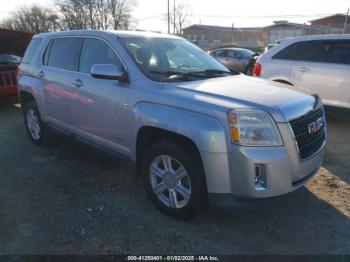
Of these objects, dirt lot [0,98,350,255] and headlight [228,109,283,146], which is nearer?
headlight [228,109,283,146]

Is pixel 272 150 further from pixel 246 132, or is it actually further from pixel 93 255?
pixel 93 255

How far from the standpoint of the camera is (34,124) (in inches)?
214

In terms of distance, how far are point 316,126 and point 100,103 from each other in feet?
7.59

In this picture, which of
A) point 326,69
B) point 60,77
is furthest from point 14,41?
point 326,69

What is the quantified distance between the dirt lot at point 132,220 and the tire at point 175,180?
17cm

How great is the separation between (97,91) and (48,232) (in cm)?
160

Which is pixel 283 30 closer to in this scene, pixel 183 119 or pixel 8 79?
pixel 8 79

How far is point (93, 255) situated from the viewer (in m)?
2.69

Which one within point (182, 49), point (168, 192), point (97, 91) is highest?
point (182, 49)

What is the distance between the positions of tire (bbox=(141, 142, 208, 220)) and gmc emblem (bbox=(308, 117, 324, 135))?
1087mm

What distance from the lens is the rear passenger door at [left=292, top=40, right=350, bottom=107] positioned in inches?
228

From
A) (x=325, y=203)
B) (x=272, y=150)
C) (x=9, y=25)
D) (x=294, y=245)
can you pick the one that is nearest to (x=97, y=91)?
(x=272, y=150)

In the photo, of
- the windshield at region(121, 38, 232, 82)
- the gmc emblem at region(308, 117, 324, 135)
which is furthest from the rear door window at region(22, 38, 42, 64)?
the gmc emblem at region(308, 117, 324, 135)

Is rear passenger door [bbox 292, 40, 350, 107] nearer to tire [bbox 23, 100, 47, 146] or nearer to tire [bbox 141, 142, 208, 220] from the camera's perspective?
tire [bbox 141, 142, 208, 220]
